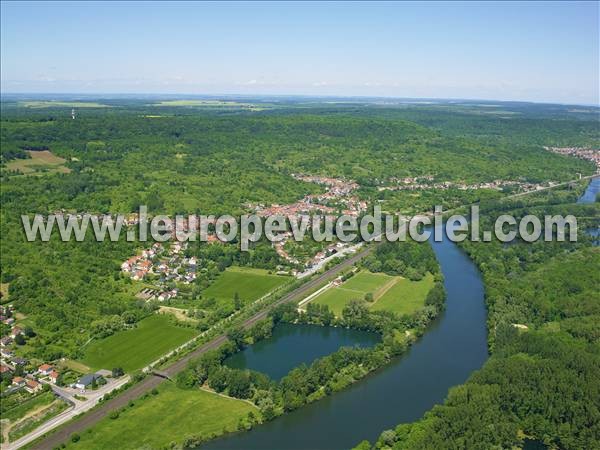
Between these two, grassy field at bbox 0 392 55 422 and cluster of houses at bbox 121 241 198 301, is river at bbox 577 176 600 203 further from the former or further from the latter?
grassy field at bbox 0 392 55 422

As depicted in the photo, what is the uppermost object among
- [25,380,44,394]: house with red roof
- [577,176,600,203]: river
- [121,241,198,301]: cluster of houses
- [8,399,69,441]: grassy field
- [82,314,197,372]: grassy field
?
[577,176,600,203]: river

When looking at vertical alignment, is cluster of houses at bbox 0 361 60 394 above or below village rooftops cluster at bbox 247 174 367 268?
below

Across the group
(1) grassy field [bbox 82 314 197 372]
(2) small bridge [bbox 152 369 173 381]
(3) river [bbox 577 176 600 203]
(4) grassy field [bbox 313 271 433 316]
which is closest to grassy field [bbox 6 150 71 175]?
(1) grassy field [bbox 82 314 197 372]

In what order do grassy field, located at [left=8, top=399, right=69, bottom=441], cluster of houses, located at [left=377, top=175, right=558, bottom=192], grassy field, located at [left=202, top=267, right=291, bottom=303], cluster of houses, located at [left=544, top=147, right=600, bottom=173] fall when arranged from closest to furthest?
grassy field, located at [left=8, top=399, right=69, bottom=441], grassy field, located at [left=202, top=267, right=291, bottom=303], cluster of houses, located at [left=377, top=175, right=558, bottom=192], cluster of houses, located at [left=544, top=147, right=600, bottom=173]

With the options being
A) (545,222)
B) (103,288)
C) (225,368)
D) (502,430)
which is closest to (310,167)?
(545,222)

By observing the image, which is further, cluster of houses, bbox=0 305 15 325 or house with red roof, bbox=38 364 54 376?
cluster of houses, bbox=0 305 15 325

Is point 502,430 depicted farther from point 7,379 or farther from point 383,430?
point 7,379
